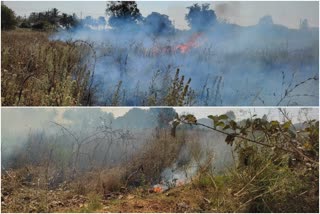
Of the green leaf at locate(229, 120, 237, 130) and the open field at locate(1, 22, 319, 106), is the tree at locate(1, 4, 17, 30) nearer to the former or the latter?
the open field at locate(1, 22, 319, 106)

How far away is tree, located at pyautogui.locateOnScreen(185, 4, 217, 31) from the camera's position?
9.42ft

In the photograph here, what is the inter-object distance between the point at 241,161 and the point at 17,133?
3.25 feet

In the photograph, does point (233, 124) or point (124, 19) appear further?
point (124, 19)

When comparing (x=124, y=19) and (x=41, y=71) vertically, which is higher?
(x=124, y=19)

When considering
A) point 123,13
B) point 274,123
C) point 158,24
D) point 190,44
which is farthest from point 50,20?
point 274,123

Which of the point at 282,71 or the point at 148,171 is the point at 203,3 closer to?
the point at 282,71

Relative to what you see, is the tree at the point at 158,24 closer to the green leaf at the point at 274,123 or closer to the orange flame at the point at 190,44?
the orange flame at the point at 190,44

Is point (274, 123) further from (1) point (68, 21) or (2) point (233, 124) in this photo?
(1) point (68, 21)

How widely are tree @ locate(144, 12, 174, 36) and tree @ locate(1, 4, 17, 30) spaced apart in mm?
577

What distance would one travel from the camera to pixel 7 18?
2830 mm

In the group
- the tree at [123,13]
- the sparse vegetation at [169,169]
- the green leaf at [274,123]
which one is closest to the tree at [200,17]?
the tree at [123,13]

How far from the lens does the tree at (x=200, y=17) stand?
2871 millimetres

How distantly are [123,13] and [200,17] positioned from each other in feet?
1.12

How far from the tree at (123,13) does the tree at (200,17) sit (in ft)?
0.74
